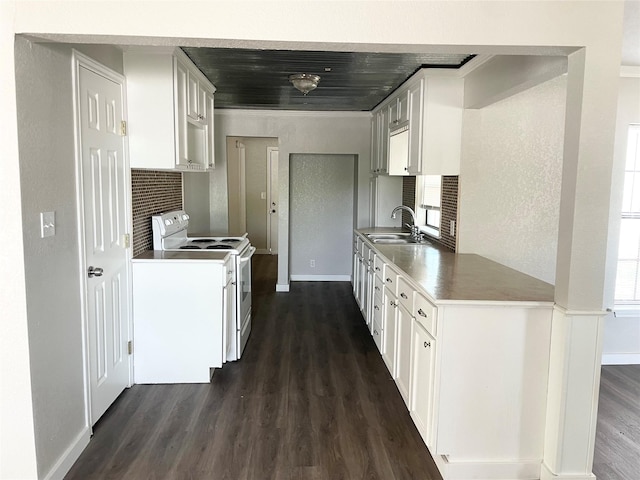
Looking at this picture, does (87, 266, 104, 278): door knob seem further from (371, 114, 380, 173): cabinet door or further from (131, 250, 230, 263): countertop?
(371, 114, 380, 173): cabinet door

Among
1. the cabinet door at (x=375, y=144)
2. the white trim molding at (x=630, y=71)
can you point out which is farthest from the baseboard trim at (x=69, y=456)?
the white trim molding at (x=630, y=71)

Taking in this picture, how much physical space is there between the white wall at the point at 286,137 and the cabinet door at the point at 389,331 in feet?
9.54

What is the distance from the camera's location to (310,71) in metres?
4.02

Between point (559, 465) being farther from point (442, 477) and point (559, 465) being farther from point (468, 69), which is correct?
point (468, 69)

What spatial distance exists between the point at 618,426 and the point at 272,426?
2.10 metres

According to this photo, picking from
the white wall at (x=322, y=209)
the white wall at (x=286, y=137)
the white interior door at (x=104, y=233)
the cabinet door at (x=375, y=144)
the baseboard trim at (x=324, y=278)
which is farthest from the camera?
the baseboard trim at (x=324, y=278)

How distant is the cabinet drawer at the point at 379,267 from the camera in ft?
12.8

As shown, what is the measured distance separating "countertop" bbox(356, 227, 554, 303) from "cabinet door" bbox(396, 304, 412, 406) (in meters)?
0.29

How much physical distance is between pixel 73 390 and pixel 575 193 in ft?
8.54

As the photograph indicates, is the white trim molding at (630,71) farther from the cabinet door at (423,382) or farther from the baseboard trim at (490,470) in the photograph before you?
the baseboard trim at (490,470)

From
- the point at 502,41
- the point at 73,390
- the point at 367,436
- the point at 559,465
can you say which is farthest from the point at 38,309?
the point at 559,465

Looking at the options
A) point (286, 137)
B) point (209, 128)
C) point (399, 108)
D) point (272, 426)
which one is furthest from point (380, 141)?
point (272, 426)

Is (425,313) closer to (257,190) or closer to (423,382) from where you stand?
(423,382)

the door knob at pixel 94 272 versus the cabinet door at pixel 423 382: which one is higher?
the door knob at pixel 94 272
